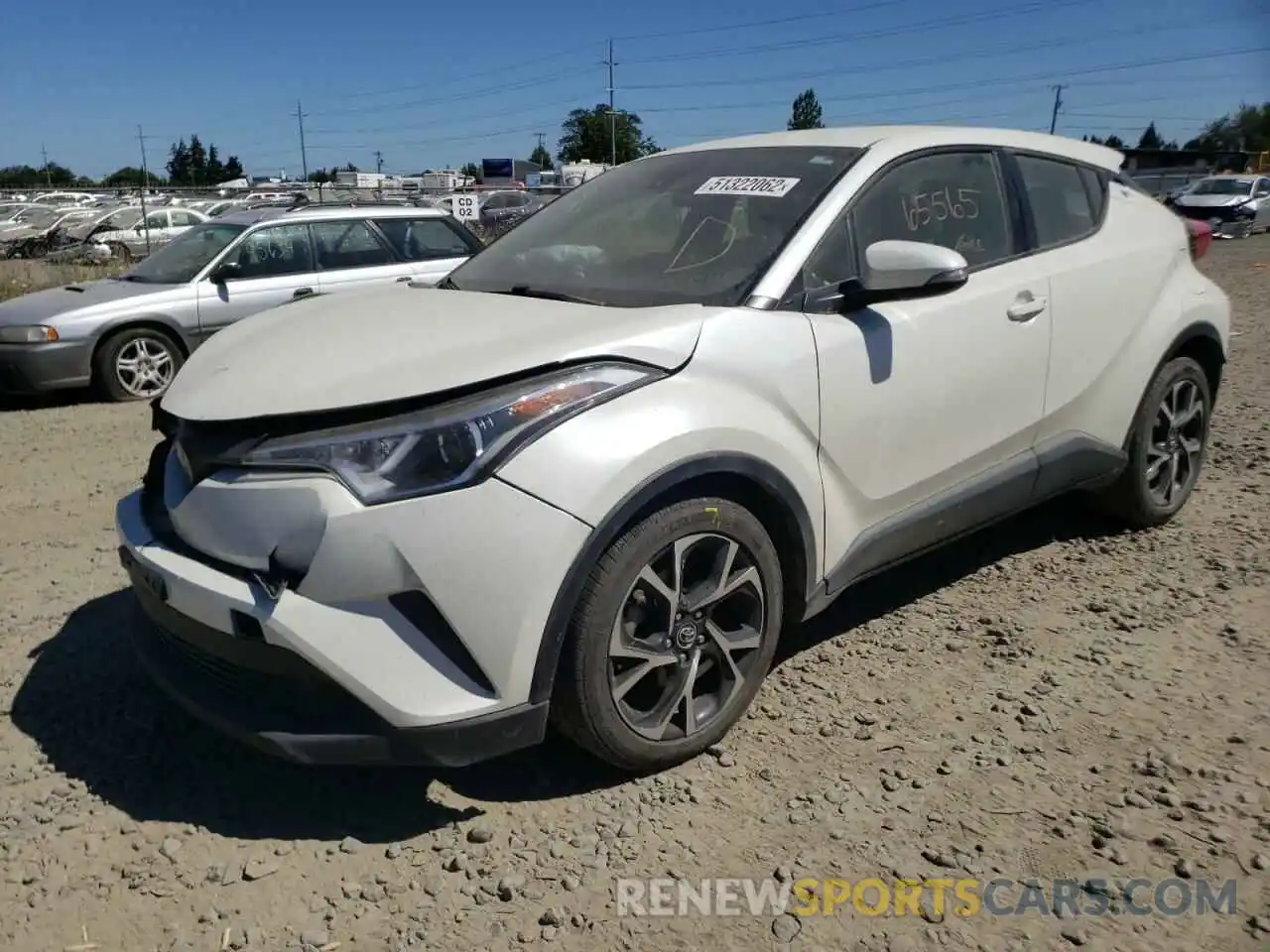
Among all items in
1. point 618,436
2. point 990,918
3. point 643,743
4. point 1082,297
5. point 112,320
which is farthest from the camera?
point 112,320

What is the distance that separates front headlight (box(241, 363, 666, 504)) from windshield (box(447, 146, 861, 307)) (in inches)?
25.9

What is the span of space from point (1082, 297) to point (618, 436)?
7.29 ft

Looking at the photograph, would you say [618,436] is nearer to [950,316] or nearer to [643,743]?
[643,743]

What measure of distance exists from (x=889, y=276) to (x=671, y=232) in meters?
0.79

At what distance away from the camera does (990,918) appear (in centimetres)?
221

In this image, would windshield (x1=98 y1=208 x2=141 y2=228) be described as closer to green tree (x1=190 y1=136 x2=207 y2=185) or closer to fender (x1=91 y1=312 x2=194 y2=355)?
fender (x1=91 y1=312 x2=194 y2=355)

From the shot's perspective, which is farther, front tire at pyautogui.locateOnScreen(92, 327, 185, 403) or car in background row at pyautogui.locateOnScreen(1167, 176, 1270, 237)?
car in background row at pyautogui.locateOnScreen(1167, 176, 1270, 237)

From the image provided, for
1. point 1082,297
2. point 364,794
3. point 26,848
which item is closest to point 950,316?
point 1082,297

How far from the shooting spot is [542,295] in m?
3.05

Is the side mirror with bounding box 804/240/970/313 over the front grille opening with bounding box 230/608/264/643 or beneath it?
over

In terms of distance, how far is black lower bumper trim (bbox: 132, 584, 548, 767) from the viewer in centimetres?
223

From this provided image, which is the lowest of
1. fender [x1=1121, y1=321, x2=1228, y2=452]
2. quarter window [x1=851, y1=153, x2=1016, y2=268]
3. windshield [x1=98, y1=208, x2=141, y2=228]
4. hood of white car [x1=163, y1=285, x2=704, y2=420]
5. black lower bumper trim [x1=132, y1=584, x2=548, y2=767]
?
black lower bumper trim [x1=132, y1=584, x2=548, y2=767]

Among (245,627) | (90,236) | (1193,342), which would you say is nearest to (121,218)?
(90,236)

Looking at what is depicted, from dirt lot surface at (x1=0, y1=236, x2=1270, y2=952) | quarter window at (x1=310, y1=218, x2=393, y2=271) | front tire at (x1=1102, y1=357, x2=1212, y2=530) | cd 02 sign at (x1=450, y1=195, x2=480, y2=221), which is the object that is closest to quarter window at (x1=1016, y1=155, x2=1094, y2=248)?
front tire at (x1=1102, y1=357, x2=1212, y2=530)
